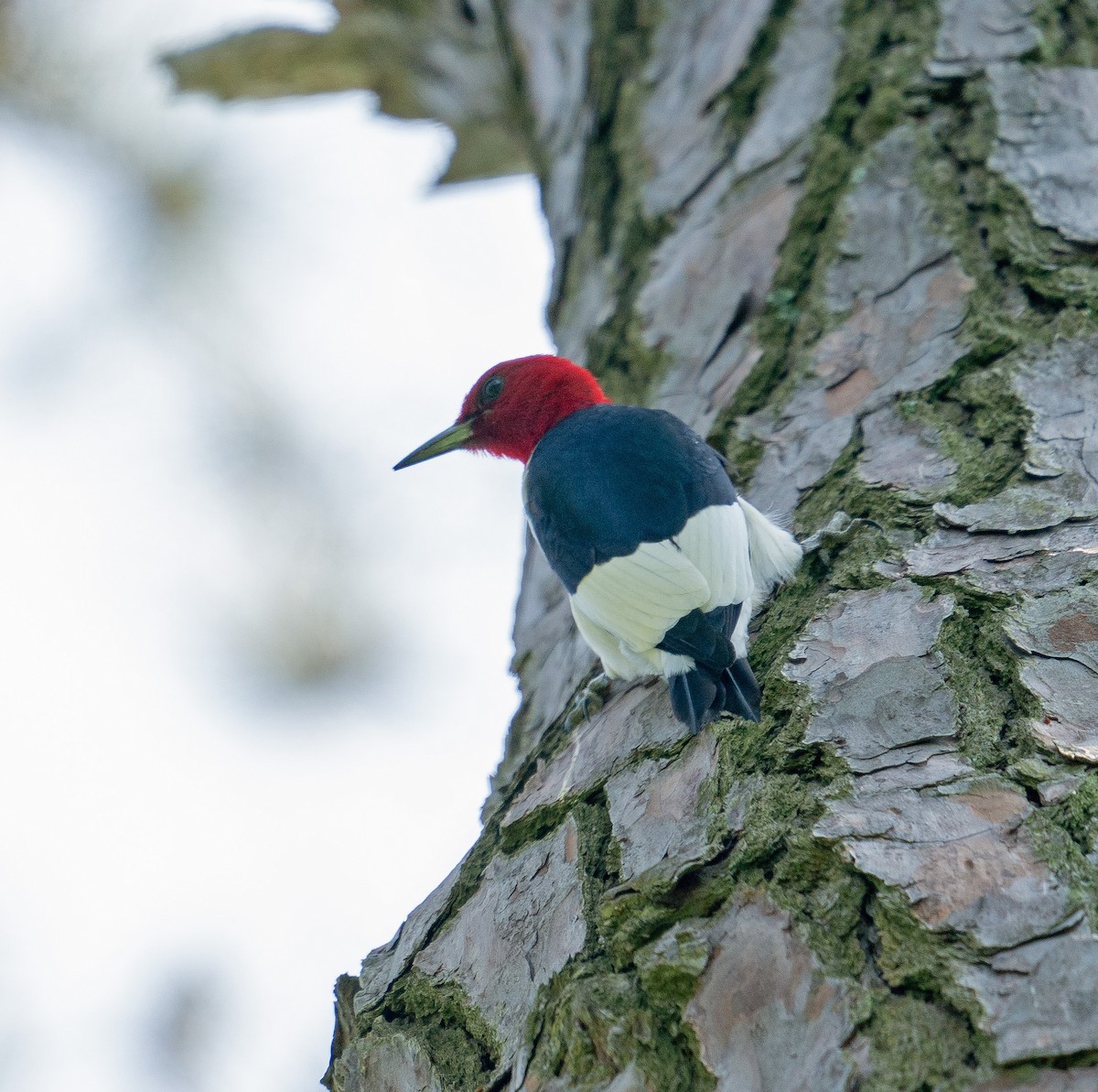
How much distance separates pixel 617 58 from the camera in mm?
3668

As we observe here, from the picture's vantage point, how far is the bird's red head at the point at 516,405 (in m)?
3.50

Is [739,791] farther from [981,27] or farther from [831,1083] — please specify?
[981,27]

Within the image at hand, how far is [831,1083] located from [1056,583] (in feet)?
2.75

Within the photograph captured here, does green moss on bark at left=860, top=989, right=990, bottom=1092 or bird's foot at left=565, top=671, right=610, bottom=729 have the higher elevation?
green moss on bark at left=860, top=989, right=990, bottom=1092

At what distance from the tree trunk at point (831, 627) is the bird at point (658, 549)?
0.07 metres

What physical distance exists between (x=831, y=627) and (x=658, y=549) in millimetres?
761

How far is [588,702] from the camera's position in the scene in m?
2.31

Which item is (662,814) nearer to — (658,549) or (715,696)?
(715,696)

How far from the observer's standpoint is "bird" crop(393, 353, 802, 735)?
208 centimetres

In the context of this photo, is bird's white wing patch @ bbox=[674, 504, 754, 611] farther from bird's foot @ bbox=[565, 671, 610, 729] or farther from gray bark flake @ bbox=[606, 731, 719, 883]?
gray bark flake @ bbox=[606, 731, 719, 883]

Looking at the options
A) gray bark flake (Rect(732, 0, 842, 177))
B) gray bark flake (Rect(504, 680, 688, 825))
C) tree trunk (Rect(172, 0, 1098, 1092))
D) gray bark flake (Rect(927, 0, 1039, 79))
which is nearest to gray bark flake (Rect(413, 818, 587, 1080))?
tree trunk (Rect(172, 0, 1098, 1092))

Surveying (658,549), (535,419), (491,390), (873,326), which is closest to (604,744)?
(658,549)

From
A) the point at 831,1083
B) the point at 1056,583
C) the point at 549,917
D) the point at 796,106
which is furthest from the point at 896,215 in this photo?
the point at 831,1083

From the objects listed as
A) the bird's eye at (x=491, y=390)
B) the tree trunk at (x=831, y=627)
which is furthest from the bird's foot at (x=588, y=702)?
the bird's eye at (x=491, y=390)
